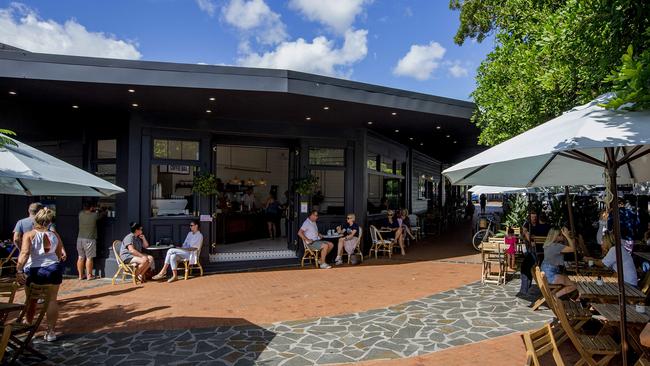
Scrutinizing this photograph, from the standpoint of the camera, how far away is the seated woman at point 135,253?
26.1 feet

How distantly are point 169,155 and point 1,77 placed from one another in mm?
3255

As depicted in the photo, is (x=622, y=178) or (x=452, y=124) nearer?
A: (x=622, y=178)

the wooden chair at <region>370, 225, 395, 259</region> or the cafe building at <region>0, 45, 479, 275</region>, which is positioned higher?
the cafe building at <region>0, 45, 479, 275</region>

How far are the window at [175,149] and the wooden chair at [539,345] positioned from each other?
25.2ft

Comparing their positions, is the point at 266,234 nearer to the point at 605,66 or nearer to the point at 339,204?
the point at 339,204

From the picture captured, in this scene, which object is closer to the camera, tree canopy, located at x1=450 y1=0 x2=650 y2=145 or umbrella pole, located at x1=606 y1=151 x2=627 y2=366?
umbrella pole, located at x1=606 y1=151 x2=627 y2=366

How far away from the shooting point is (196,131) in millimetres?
9359

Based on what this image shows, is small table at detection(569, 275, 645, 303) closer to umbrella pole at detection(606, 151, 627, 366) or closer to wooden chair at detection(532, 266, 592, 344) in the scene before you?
wooden chair at detection(532, 266, 592, 344)

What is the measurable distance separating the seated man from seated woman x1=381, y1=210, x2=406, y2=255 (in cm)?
518

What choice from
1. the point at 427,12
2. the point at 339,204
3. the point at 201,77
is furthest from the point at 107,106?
the point at 427,12

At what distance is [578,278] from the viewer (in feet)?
16.4

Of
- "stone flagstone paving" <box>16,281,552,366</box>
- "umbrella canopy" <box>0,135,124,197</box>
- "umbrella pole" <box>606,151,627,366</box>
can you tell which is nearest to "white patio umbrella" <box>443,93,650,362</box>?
"umbrella pole" <box>606,151,627,366</box>

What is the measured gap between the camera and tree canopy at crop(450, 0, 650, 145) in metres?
3.46

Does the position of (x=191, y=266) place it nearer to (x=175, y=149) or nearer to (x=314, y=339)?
(x=175, y=149)
